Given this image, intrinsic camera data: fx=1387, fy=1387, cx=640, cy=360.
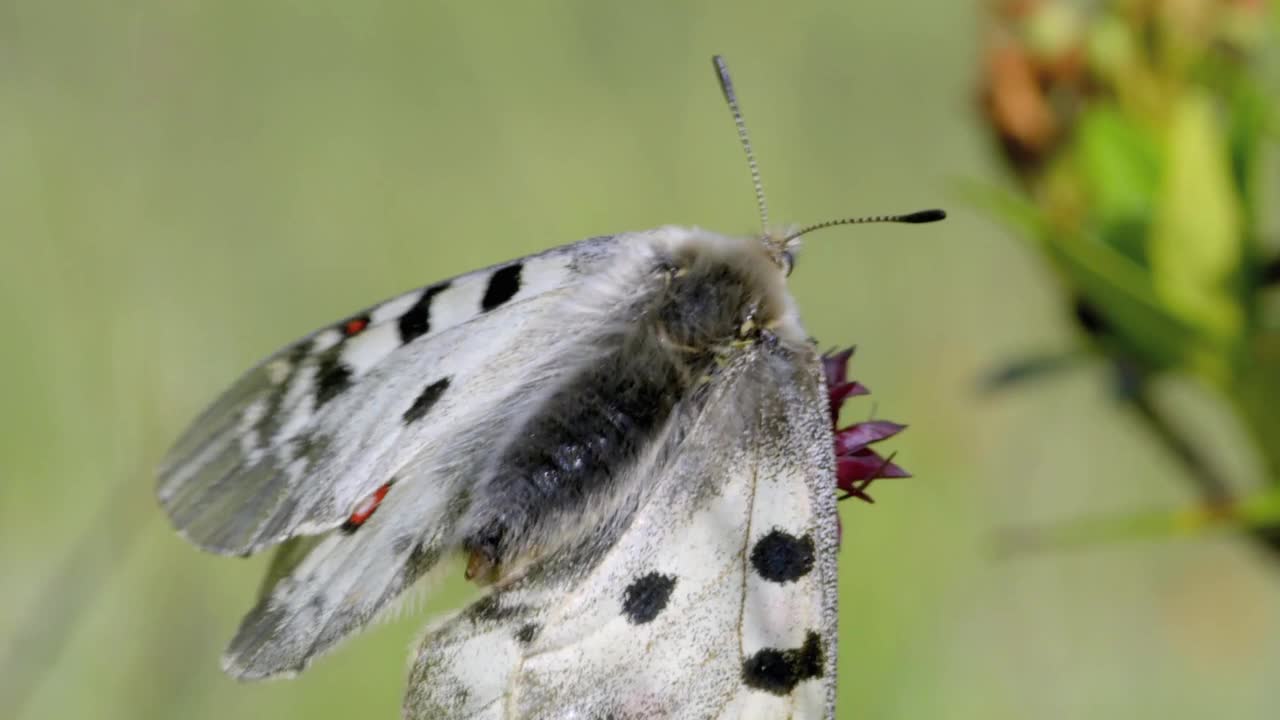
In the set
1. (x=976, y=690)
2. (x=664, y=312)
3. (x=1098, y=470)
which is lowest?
(x=1098, y=470)

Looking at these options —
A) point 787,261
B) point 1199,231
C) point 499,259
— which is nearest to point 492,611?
point 787,261

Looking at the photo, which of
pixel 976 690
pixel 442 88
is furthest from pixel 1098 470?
pixel 442 88

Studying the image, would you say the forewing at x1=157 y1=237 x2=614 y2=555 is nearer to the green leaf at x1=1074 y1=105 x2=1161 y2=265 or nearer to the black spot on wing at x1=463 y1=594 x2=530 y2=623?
the black spot on wing at x1=463 y1=594 x2=530 y2=623

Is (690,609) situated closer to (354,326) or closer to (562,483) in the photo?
(562,483)

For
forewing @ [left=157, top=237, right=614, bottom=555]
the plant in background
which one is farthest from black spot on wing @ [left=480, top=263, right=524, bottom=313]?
the plant in background

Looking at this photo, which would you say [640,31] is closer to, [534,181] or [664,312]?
[534,181]

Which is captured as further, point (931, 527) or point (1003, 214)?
point (931, 527)
